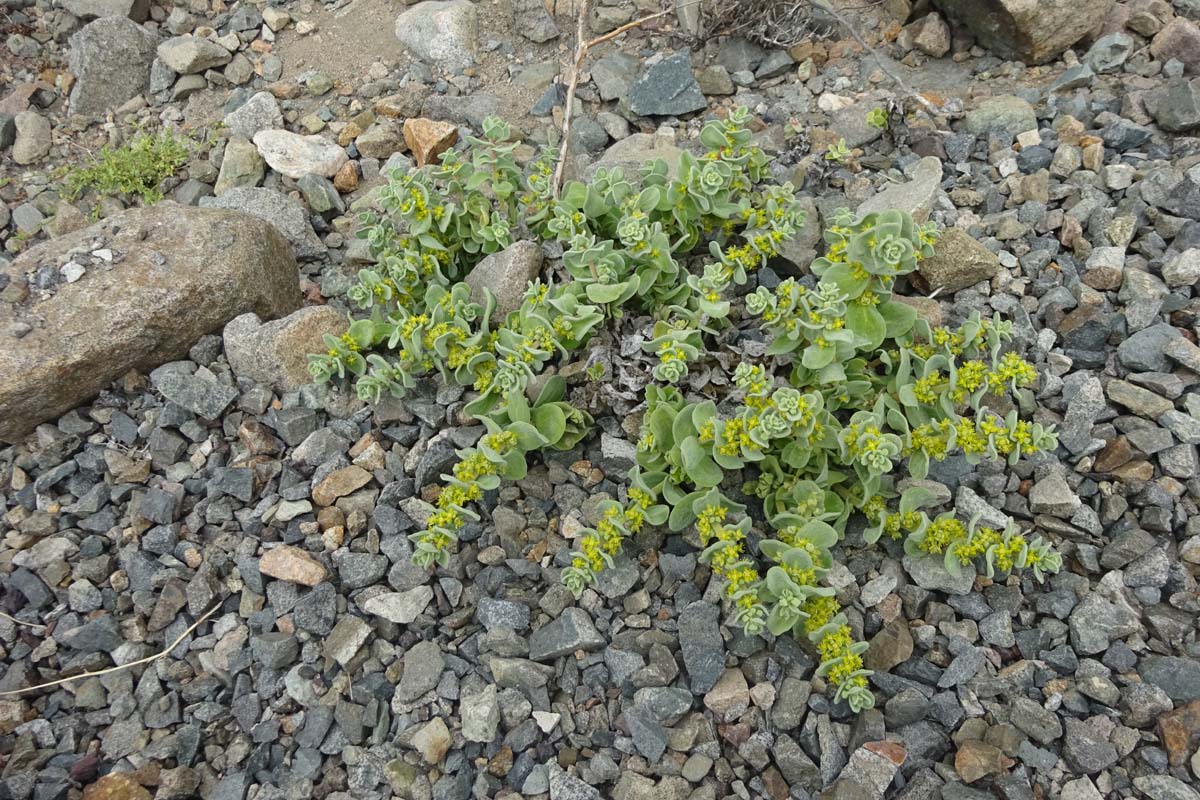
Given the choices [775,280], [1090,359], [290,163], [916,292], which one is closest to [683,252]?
[775,280]

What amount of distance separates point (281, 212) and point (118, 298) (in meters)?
1.00

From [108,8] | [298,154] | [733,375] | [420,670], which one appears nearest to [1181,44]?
[733,375]

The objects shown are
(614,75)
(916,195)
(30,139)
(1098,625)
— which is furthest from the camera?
(30,139)

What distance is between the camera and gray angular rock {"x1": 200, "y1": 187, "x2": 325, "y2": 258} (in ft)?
14.5

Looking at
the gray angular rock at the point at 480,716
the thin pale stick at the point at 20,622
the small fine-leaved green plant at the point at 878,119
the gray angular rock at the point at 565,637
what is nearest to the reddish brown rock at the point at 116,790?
the thin pale stick at the point at 20,622

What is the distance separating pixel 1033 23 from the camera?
4.65 metres

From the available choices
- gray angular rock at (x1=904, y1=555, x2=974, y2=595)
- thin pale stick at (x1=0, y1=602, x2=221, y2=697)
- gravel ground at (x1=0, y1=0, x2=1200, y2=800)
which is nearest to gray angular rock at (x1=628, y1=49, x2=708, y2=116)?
gravel ground at (x1=0, y1=0, x2=1200, y2=800)

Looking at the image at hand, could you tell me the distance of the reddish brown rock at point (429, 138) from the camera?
4.69 metres

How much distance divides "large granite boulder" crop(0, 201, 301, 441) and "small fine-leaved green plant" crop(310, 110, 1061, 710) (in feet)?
2.14

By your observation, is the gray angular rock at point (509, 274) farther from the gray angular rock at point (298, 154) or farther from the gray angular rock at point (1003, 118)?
the gray angular rock at point (1003, 118)

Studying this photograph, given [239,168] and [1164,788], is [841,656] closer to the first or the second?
[1164,788]

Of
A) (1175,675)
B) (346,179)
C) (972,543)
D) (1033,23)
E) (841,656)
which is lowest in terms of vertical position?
(1175,675)

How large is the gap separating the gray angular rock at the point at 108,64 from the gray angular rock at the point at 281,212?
157 centimetres

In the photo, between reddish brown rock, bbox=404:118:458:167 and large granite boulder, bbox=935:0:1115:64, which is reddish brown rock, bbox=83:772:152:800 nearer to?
reddish brown rock, bbox=404:118:458:167
